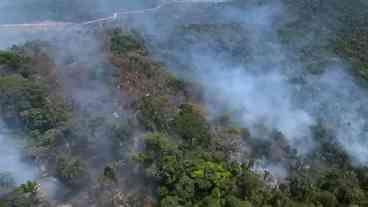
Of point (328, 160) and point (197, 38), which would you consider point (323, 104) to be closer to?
point (328, 160)

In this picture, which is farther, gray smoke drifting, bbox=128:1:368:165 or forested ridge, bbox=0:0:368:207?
gray smoke drifting, bbox=128:1:368:165

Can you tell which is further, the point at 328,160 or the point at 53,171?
the point at 328,160

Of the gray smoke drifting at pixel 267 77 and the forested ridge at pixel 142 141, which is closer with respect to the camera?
the forested ridge at pixel 142 141

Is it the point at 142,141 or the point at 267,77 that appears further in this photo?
the point at 267,77

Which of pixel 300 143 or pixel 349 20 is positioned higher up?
pixel 349 20

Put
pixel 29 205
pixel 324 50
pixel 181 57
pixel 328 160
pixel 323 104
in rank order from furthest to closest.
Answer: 1. pixel 324 50
2. pixel 181 57
3. pixel 323 104
4. pixel 328 160
5. pixel 29 205

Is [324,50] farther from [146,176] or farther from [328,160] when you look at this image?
[146,176]

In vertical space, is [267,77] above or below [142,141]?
below

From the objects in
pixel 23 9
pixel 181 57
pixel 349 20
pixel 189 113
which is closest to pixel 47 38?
pixel 23 9

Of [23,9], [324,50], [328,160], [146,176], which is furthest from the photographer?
[23,9]
